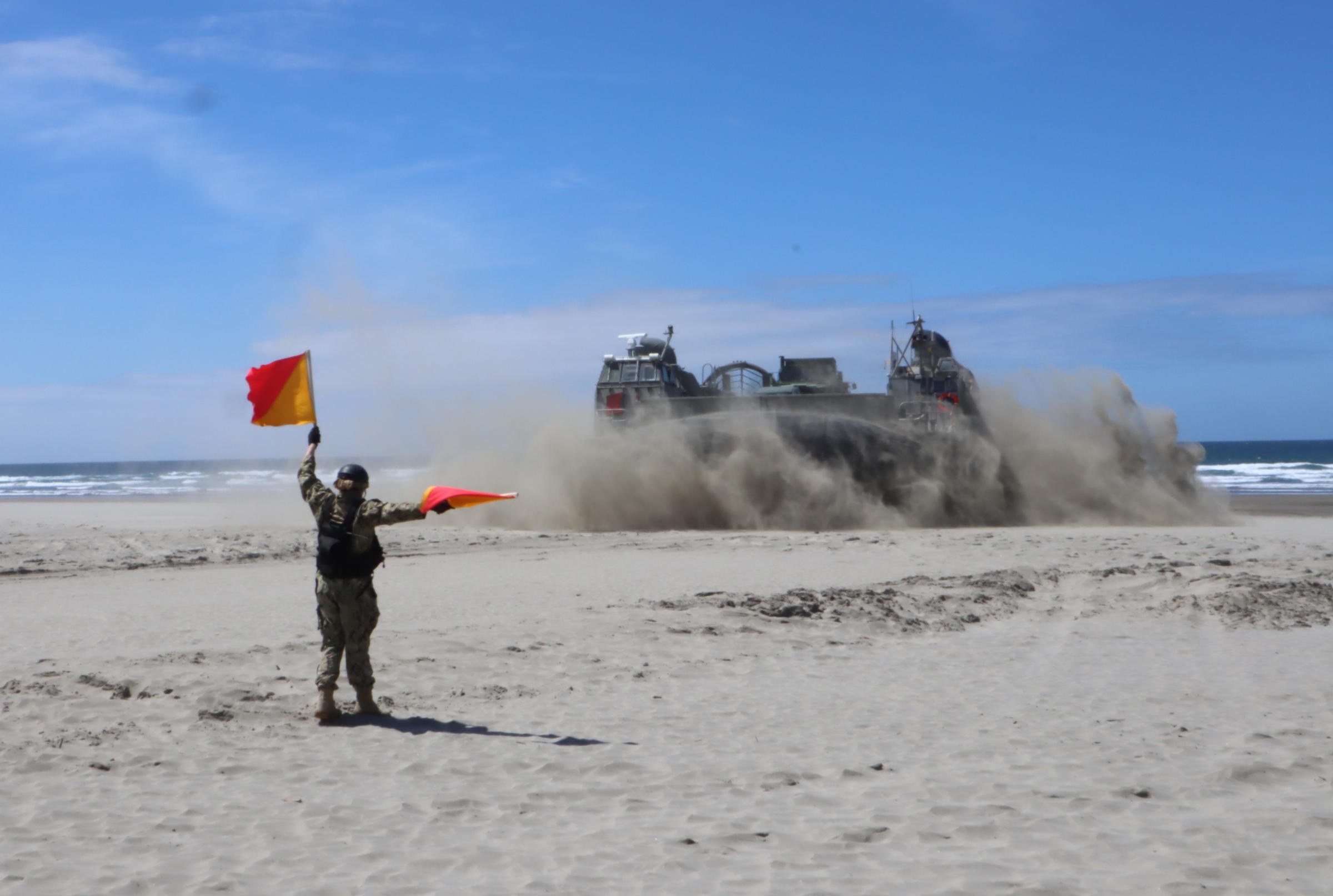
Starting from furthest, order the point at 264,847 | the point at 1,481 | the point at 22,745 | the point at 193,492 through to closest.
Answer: the point at 1,481 < the point at 193,492 < the point at 22,745 < the point at 264,847

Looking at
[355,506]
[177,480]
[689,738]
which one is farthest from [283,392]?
[177,480]

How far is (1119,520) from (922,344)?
4.14 metres

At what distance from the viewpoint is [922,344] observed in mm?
18375

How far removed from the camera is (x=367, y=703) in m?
5.67

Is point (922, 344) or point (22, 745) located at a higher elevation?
point (922, 344)

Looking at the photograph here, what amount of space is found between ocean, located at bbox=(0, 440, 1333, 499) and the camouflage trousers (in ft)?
64.3

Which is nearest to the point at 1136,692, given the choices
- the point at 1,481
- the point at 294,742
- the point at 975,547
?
the point at 294,742

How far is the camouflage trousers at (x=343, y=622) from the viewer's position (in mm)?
5488

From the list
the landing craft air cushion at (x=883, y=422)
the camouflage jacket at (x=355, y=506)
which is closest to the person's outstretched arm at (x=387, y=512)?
the camouflage jacket at (x=355, y=506)

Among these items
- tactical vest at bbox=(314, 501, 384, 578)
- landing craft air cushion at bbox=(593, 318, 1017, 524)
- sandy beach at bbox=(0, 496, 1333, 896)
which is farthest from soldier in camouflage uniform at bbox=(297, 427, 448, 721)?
landing craft air cushion at bbox=(593, 318, 1017, 524)

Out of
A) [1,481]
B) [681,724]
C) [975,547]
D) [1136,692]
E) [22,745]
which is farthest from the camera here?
[1,481]

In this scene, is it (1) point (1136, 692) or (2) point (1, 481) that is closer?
(1) point (1136, 692)

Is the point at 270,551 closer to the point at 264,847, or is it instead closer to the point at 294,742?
the point at 294,742

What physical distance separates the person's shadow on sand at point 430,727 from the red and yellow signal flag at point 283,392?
1.65 meters
